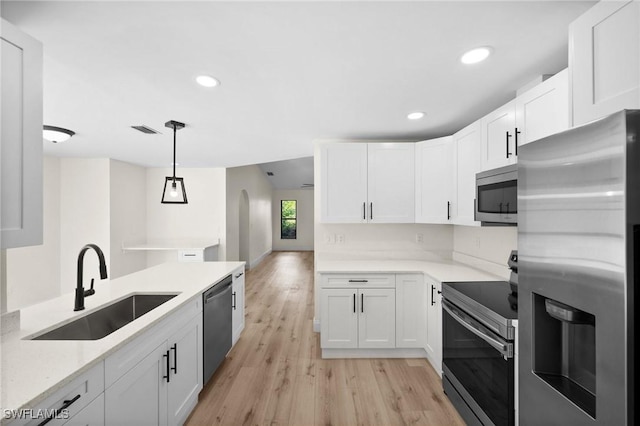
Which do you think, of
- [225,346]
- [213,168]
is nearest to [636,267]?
[225,346]

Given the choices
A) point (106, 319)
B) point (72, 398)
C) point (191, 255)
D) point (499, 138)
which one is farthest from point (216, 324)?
point (191, 255)

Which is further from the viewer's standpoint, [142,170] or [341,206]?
[142,170]

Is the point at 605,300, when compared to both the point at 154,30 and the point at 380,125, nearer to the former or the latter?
the point at 154,30

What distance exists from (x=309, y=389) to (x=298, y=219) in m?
9.80

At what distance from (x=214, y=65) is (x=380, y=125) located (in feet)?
6.14

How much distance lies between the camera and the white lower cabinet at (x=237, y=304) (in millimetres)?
3012

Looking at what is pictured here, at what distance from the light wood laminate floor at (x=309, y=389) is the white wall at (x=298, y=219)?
8368mm

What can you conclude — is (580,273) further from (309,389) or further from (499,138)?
(309,389)

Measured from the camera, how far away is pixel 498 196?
6.48ft

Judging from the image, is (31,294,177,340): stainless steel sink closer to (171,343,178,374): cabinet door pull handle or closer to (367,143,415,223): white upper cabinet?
(171,343,178,374): cabinet door pull handle

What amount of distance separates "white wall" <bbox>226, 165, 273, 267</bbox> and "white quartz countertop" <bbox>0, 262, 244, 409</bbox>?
13.5 ft

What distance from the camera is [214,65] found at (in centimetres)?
185

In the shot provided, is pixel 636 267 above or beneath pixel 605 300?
above

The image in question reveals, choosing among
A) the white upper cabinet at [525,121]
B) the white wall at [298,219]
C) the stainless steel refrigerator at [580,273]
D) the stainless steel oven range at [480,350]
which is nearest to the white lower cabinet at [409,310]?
the stainless steel oven range at [480,350]
